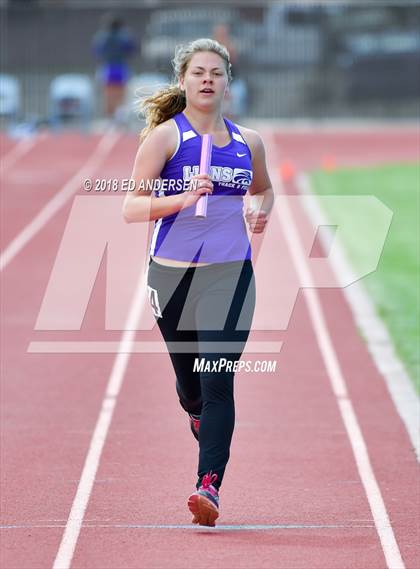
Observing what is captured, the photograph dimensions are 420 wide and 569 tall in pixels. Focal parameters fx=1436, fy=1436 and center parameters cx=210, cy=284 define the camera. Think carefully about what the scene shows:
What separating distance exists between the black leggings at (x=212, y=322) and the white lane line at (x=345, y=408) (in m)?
0.78

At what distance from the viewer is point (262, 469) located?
7.28 metres

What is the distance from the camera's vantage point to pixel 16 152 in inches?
1042

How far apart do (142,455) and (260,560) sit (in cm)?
199

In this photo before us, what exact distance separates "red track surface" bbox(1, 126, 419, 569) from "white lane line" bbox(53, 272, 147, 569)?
0.04 metres

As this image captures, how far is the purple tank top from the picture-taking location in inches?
231

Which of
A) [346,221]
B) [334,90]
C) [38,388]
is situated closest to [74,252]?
[346,221]

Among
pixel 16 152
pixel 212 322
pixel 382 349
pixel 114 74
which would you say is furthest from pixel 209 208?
pixel 114 74

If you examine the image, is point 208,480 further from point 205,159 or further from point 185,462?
point 185,462

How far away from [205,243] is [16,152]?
21.0 metres

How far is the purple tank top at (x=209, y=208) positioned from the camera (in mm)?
5859

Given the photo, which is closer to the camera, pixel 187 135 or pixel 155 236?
pixel 187 135

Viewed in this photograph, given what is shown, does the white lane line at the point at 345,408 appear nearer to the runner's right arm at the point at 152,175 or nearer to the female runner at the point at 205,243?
the female runner at the point at 205,243

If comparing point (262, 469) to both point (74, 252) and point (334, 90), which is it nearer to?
point (74, 252)

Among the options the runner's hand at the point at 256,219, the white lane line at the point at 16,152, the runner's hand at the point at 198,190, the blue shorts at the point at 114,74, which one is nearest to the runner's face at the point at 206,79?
the runner's hand at the point at 198,190
